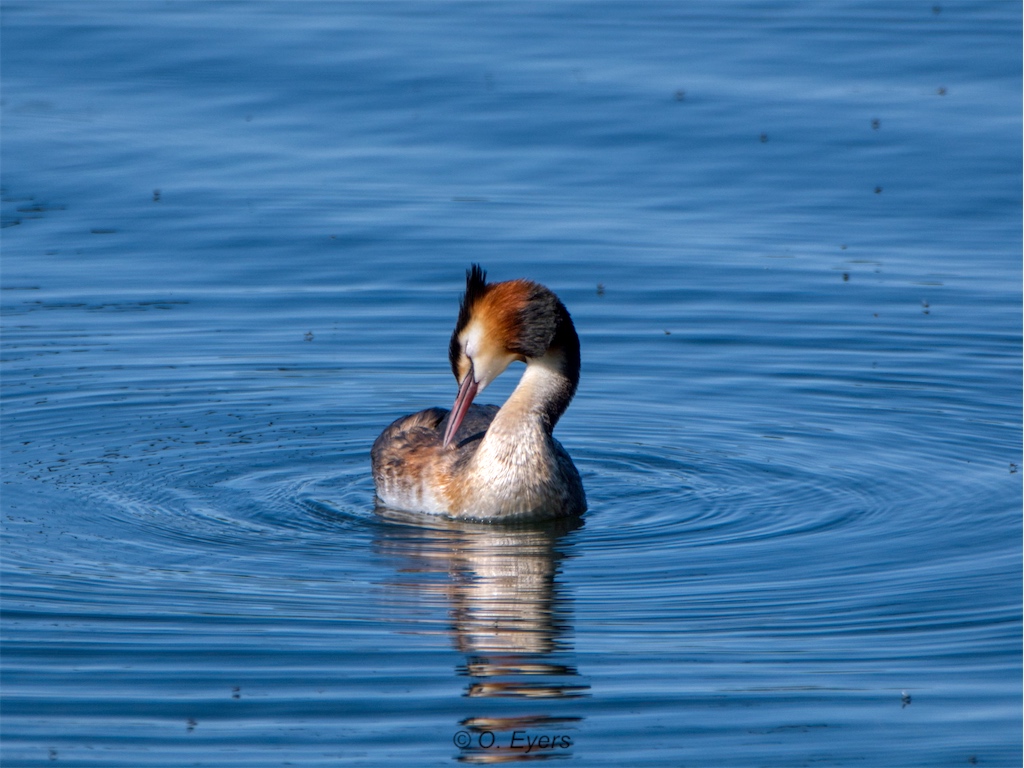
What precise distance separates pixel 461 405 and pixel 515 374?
339cm

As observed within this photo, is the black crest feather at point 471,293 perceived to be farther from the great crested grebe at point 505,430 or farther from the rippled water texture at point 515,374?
the rippled water texture at point 515,374

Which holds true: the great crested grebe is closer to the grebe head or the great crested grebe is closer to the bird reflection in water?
the grebe head

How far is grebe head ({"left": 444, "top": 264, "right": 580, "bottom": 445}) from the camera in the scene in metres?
10.0

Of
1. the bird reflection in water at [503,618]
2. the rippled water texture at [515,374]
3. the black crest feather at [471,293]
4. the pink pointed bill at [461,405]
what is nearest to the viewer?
the bird reflection in water at [503,618]

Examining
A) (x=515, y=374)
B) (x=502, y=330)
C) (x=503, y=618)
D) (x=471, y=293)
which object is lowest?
(x=503, y=618)

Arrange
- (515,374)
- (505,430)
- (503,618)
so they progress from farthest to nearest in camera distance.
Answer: (515,374) → (505,430) → (503,618)

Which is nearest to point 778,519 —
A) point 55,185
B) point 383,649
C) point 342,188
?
point 383,649

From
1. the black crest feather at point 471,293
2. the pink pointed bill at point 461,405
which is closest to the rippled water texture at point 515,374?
the pink pointed bill at point 461,405

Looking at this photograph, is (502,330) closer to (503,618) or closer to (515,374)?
(503,618)

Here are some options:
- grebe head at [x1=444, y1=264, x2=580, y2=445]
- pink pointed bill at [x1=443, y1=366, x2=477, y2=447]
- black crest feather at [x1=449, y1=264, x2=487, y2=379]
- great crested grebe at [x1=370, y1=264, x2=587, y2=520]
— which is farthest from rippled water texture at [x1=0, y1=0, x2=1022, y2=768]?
black crest feather at [x1=449, y1=264, x2=487, y2=379]

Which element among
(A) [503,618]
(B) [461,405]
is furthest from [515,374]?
(A) [503,618]

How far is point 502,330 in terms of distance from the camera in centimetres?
1005

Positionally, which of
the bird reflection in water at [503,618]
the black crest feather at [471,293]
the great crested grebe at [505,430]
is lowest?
the bird reflection in water at [503,618]

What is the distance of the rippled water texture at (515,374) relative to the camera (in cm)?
762
